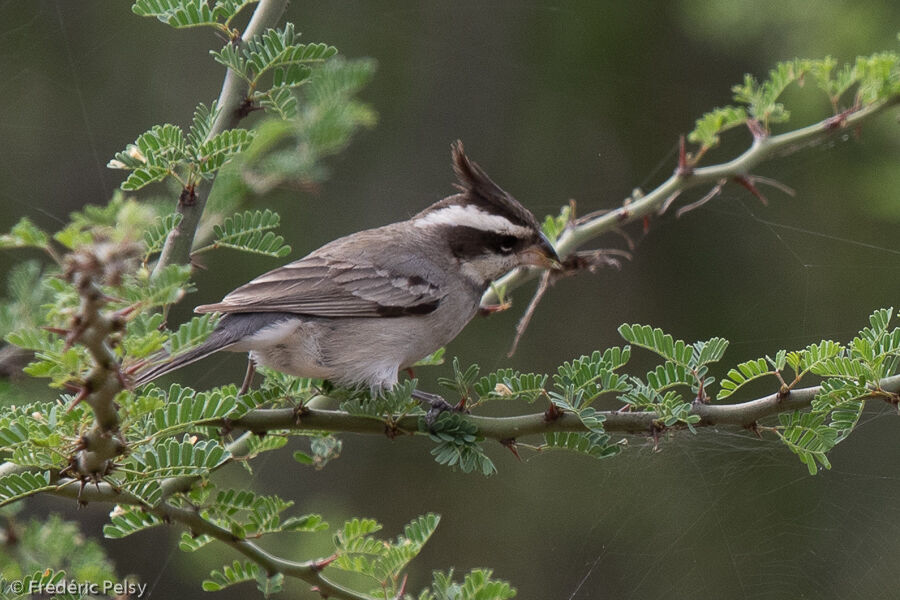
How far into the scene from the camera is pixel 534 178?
311 inches

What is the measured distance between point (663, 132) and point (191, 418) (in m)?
6.30

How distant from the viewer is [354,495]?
7.51m

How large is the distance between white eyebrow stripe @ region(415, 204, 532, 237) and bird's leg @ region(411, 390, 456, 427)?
3.22 ft

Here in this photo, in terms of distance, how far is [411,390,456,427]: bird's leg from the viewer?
9.61 feet

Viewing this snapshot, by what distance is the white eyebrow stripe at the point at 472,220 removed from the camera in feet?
13.4

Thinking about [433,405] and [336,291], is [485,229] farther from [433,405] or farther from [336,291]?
[433,405]

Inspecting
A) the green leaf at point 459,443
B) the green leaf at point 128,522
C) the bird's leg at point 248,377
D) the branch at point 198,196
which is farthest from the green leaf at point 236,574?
the branch at point 198,196

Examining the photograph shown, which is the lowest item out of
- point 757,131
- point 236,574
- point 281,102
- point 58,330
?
point 236,574

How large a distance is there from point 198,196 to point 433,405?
103 cm

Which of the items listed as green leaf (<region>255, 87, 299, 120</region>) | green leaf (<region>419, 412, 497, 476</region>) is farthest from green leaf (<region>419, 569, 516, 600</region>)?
green leaf (<region>255, 87, 299, 120</region>)

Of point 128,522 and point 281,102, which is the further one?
point 281,102

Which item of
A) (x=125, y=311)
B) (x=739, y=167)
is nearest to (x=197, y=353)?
(x=125, y=311)

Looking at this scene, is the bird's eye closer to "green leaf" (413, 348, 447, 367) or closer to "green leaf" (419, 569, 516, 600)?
"green leaf" (413, 348, 447, 367)

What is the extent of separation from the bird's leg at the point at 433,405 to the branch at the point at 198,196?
0.90 metres
